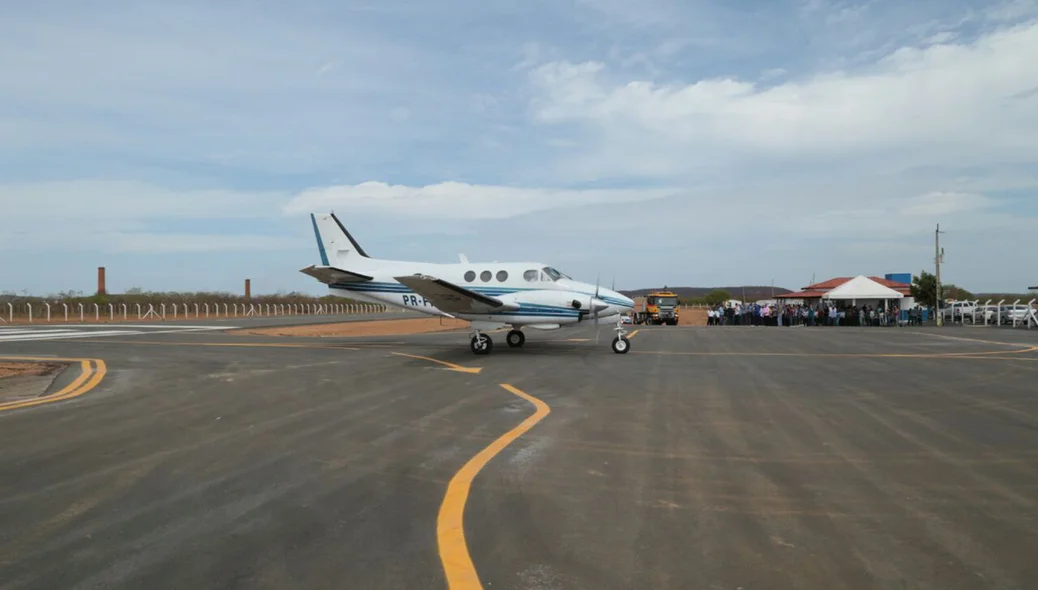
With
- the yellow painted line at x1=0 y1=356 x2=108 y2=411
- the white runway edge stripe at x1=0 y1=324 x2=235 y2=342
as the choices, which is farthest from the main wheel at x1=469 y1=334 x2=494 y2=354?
the white runway edge stripe at x1=0 y1=324 x2=235 y2=342

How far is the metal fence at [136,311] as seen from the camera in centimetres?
5728

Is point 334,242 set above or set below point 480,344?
above

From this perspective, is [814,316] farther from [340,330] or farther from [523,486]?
[523,486]

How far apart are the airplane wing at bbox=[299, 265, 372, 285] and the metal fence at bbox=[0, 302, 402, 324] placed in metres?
26.8

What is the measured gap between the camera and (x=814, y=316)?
46312 mm

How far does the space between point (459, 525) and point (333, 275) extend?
18930 millimetres

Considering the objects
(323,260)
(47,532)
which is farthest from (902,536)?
(323,260)

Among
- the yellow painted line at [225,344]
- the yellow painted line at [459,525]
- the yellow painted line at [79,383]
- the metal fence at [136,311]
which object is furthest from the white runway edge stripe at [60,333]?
the yellow painted line at [459,525]

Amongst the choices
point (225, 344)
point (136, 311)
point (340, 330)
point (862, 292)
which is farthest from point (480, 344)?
point (136, 311)

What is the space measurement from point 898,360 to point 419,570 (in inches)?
679

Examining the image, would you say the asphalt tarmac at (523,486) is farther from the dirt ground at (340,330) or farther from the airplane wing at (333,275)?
the dirt ground at (340,330)

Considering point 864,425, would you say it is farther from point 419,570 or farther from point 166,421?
point 166,421

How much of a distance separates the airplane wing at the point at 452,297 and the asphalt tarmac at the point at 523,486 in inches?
235

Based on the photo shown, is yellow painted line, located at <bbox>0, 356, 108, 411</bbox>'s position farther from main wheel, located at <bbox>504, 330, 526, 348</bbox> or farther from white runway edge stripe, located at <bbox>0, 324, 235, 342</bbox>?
main wheel, located at <bbox>504, 330, 526, 348</bbox>
